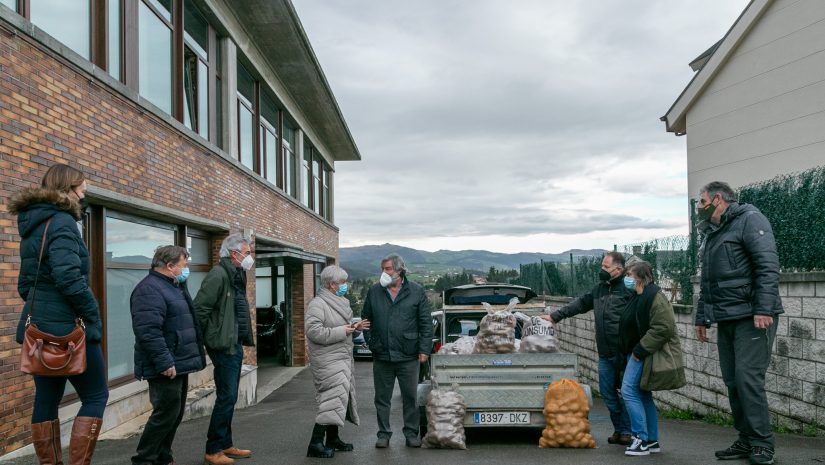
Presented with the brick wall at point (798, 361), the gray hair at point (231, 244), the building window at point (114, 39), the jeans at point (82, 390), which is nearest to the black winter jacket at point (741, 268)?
the brick wall at point (798, 361)

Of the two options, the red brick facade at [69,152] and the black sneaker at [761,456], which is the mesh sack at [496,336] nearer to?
the black sneaker at [761,456]

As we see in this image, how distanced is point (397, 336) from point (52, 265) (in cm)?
347

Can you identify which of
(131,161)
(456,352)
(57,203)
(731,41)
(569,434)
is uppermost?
(731,41)

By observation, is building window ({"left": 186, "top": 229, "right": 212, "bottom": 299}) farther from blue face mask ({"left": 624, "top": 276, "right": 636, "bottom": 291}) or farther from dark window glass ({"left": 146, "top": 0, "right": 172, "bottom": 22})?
blue face mask ({"left": 624, "top": 276, "right": 636, "bottom": 291})

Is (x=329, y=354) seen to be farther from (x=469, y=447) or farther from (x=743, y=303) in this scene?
(x=743, y=303)

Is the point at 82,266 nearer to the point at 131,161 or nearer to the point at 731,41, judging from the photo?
the point at 131,161

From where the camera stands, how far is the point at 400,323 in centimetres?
725

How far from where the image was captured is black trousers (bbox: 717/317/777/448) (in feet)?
19.2

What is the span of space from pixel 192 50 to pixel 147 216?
155 inches

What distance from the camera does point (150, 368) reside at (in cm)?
543

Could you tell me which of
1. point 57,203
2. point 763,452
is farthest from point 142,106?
point 763,452

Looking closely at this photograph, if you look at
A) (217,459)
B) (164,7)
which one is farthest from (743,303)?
(164,7)

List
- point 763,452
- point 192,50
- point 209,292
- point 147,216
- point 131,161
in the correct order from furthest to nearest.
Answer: point 192,50
point 147,216
point 131,161
point 209,292
point 763,452

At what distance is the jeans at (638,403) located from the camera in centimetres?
654
